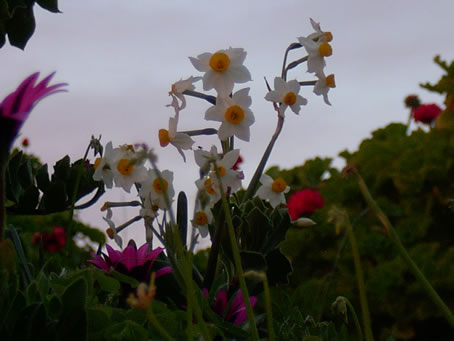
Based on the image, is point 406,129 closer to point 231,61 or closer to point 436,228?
point 436,228

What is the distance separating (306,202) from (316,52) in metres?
3.31

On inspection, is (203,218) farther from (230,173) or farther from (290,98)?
(290,98)

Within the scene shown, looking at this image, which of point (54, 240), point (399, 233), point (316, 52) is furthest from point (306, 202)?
point (316, 52)

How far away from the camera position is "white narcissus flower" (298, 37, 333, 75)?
59.5 inches

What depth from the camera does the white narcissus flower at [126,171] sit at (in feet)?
4.61

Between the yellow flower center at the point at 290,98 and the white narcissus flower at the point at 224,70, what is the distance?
11cm

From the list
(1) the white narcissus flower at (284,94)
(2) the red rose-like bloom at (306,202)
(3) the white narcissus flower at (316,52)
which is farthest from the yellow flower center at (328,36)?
(2) the red rose-like bloom at (306,202)

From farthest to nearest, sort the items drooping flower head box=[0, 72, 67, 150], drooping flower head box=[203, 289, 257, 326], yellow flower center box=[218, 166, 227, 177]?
yellow flower center box=[218, 166, 227, 177]
drooping flower head box=[203, 289, 257, 326]
drooping flower head box=[0, 72, 67, 150]

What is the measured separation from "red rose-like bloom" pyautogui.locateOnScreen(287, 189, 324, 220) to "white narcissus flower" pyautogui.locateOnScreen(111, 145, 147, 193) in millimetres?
3319

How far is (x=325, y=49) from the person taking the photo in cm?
151

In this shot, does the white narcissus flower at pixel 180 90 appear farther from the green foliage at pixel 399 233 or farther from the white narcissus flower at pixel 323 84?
the green foliage at pixel 399 233

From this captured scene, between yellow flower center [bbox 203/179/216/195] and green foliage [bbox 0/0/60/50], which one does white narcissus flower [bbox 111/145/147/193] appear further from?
green foliage [bbox 0/0/60/50]

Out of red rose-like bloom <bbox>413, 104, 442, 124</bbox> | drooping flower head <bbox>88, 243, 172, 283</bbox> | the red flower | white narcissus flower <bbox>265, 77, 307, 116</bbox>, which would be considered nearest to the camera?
drooping flower head <bbox>88, 243, 172, 283</bbox>

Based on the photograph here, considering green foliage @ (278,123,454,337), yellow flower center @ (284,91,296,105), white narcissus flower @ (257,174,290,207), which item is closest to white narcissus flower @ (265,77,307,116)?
yellow flower center @ (284,91,296,105)
